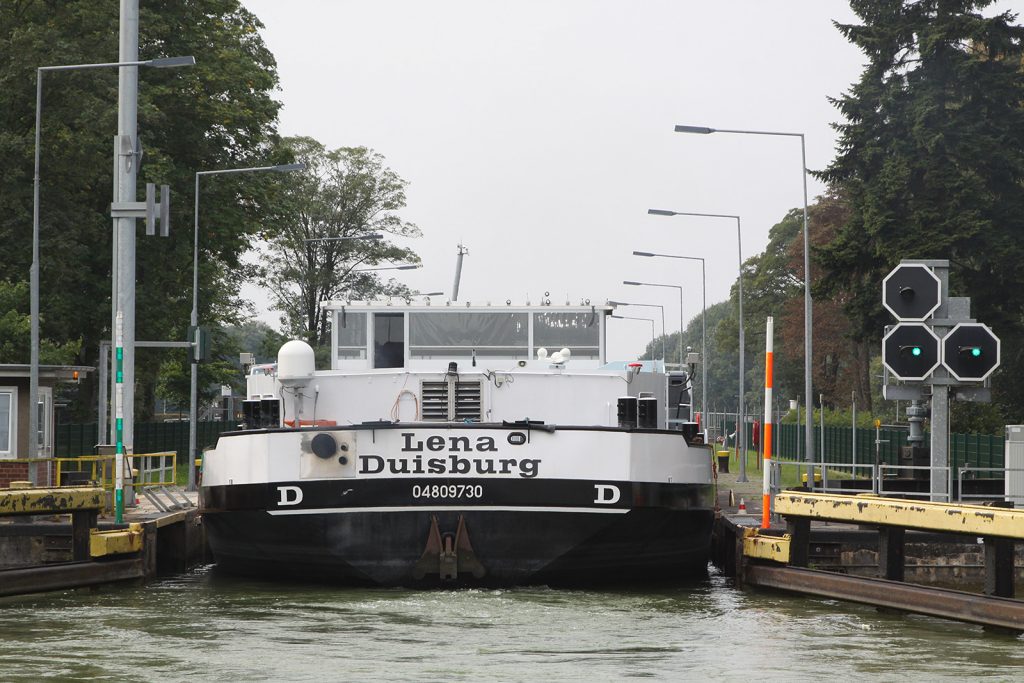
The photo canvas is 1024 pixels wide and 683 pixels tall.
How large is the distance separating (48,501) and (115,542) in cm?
145

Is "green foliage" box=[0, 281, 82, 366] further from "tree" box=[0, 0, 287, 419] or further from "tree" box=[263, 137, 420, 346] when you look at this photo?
"tree" box=[263, 137, 420, 346]

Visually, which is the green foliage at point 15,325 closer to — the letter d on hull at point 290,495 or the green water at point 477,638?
the letter d on hull at point 290,495

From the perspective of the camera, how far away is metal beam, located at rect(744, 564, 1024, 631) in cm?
1507

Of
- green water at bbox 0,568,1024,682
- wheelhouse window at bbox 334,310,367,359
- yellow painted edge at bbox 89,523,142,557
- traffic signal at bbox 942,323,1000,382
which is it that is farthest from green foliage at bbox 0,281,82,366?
traffic signal at bbox 942,323,1000,382

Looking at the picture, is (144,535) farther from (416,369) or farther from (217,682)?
(217,682)

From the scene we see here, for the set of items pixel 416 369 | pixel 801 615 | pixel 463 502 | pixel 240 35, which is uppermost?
pixel 240 35

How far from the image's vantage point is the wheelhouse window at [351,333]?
21.7m

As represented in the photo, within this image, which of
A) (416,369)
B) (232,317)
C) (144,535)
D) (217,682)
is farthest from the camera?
(232,317)

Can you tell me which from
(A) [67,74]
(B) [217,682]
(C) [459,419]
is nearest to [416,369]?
(C) [459,419]

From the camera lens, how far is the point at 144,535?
2009 cm

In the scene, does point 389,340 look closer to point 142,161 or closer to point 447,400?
point 447,400

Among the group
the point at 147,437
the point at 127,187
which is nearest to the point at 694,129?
the point at 127,187

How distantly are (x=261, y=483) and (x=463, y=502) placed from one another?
2349 mm

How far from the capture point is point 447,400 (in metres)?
19.8
